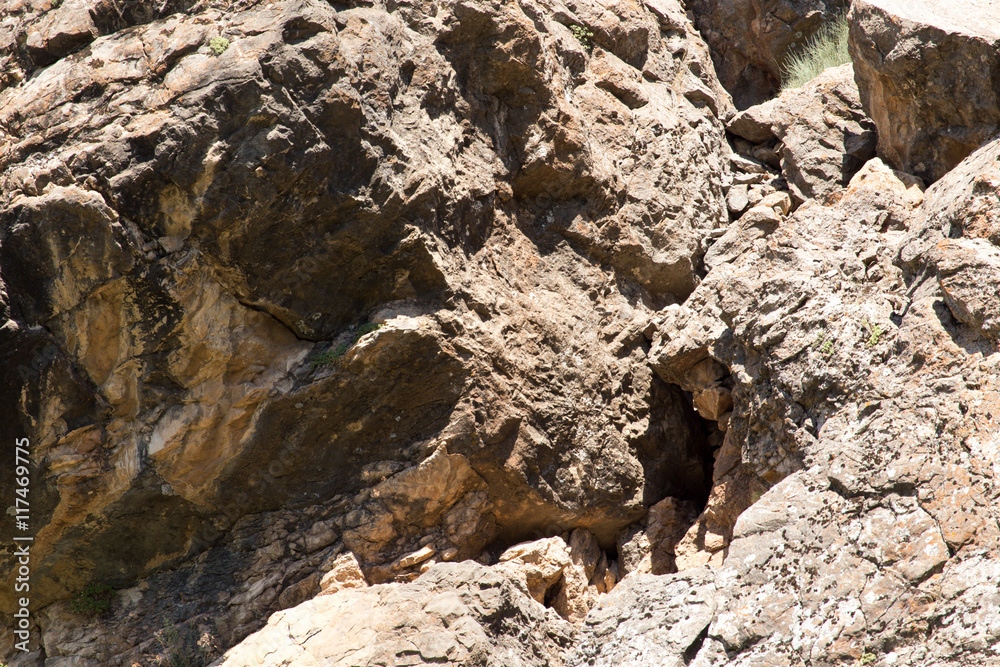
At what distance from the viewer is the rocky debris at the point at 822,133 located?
26.3 ft

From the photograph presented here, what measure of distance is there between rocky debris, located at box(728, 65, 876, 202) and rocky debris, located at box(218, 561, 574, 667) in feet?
17.1

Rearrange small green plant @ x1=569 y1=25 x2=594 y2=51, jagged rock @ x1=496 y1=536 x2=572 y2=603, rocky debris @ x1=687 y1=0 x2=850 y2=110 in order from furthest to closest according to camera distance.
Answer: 1. rocky debris @ x1=687 y1=0 x2=850 y2=110
2. small green plant @ x1=569 y1=25 x2=594 y2=51
3. jagged rock @ x1=496 y1=536 x2=572 y2=603

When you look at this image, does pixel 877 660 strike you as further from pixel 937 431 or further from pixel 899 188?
pixel 899 188

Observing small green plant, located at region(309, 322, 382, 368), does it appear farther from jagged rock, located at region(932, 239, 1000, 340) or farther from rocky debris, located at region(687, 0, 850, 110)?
rocky debris, located at region(687, 0, 850, 110)

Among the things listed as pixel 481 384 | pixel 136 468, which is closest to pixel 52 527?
pixel 136 468

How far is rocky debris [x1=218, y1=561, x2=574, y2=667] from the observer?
5.44 meters

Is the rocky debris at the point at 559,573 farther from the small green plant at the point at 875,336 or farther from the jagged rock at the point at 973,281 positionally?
the jagged rock at the point at 973,281

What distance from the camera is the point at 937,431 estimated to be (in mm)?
5016

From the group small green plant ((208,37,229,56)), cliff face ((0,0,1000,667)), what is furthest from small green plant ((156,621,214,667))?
small green plant ((208,37,229,56))

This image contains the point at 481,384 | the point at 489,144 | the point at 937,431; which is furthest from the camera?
the point at 489,144

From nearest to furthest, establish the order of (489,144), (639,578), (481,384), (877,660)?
(877,660) < (639,578) < (481,384) < (489,144)

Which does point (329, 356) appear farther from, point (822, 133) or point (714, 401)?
point (822, 133)

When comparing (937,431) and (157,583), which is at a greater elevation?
(937,431)

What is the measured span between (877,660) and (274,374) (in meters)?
4.85
